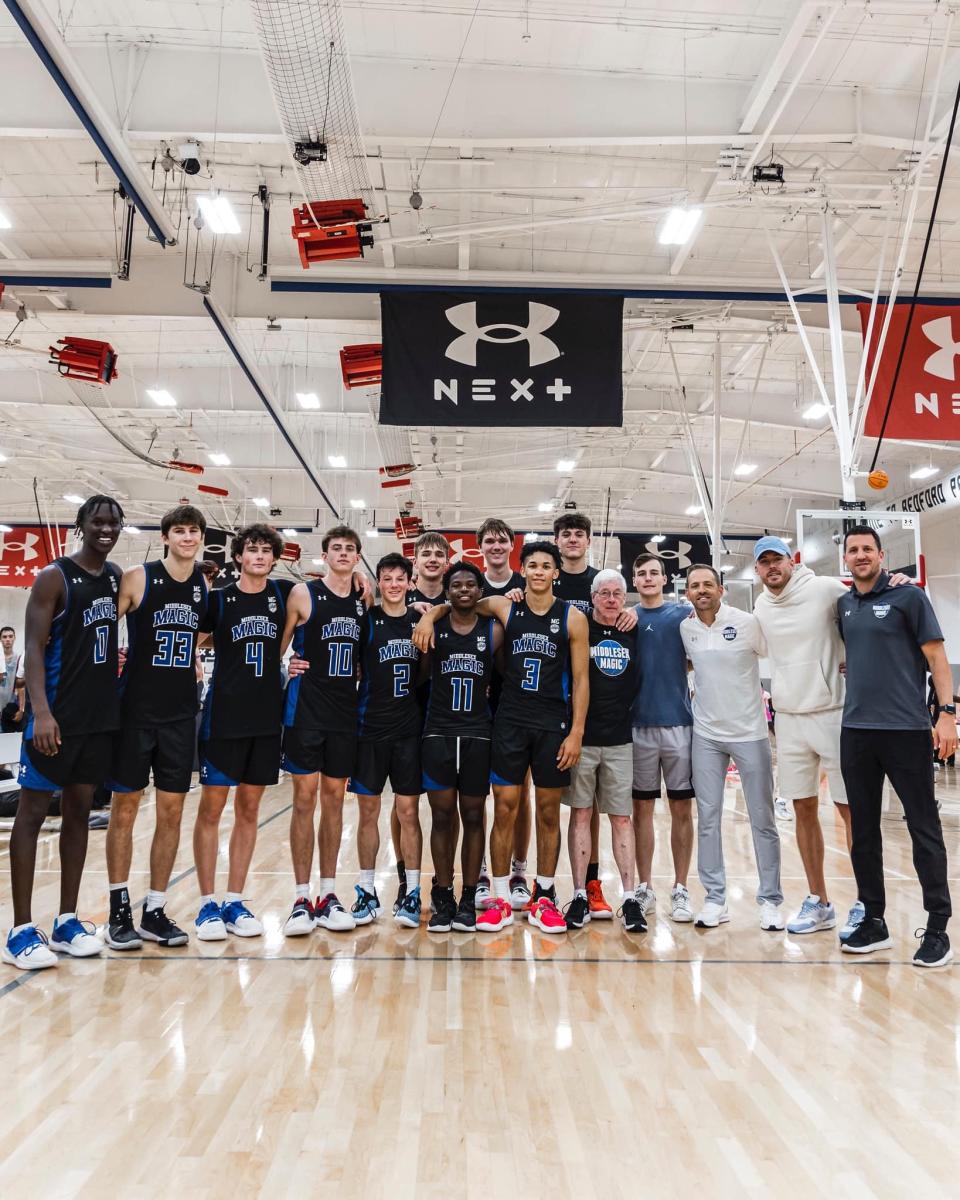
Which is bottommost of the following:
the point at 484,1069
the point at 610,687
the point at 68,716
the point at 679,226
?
the point at 484,1069

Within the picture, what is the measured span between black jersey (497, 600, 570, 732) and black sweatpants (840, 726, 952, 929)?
1.27 meters

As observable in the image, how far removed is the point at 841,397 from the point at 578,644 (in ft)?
17.2

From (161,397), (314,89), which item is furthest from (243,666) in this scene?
(161,397)

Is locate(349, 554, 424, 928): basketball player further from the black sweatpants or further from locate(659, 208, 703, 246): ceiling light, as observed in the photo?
locate(659, 208, 703, 246): ceiling light

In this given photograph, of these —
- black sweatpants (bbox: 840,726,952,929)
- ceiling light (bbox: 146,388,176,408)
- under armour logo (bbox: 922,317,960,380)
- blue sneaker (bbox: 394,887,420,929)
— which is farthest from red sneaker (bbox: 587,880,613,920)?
ceiling light (bbox: 146,388,176,408)

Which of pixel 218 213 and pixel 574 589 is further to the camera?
pixel 218 213

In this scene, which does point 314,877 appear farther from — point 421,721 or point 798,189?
point 798,189

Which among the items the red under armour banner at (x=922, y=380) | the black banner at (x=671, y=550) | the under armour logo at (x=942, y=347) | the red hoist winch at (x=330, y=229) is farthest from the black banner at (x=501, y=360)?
the black banner at (x=671, y=550)

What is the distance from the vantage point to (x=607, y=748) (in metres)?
4.05

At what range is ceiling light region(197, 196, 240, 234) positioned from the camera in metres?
6.58

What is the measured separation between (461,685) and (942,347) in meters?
6.25

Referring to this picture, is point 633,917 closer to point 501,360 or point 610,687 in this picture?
point 610,687

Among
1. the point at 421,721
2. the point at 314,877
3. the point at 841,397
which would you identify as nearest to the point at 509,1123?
the point at 421,721

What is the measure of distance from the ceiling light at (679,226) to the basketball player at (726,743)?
14.0 ft
